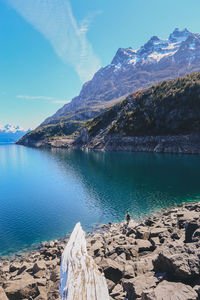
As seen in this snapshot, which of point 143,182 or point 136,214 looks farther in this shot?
point 143,182

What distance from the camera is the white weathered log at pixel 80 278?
20.4 feet

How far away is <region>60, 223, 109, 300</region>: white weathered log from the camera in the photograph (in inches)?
244

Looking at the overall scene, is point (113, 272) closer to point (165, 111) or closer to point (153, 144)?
point (153, 144)

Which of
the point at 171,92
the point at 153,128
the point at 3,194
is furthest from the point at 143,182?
the point at 171,92

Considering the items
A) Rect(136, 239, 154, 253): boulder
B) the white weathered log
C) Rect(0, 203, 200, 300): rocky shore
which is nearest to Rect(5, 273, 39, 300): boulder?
Rect(0, 203, 200, 300): rocky shore

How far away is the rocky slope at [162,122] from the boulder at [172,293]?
126986 millimetres

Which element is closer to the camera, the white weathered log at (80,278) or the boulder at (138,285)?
the white weathered log at (80,278)

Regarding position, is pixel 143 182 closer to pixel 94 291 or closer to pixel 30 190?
pixel 30 190

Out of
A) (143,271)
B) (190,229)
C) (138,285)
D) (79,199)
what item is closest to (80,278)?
(138,285)

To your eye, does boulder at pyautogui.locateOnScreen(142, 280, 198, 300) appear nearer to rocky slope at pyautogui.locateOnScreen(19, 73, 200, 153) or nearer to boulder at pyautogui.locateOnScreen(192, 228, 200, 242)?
boulder at pyautogui.locateOnScreen(192, 228, 200, 242)

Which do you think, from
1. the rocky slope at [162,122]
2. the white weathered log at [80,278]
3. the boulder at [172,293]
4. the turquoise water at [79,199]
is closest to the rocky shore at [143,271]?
the boulder at [172,293]

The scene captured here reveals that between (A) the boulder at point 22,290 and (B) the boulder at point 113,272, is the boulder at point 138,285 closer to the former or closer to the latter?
(B) the boulder at point 113,272

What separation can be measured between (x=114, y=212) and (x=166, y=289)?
1470 inches

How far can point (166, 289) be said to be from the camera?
8828 millimetres
